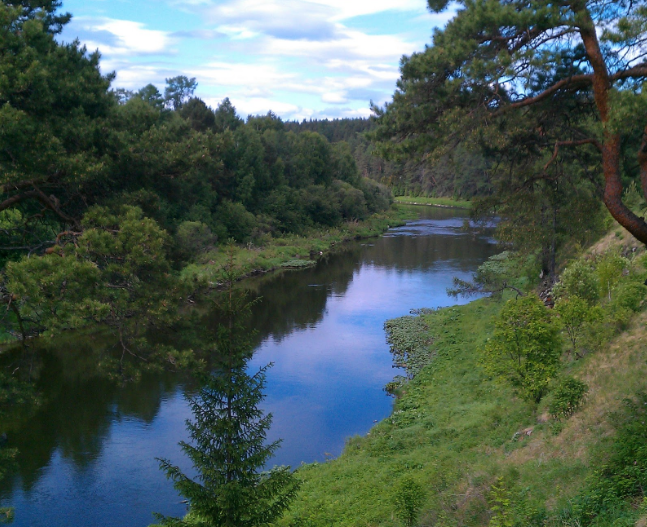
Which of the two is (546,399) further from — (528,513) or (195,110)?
(195,110)

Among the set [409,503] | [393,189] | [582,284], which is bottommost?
[409,503]

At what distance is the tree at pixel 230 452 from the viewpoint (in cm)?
795

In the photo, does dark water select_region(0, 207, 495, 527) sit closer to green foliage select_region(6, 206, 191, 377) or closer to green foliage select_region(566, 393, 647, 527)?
green foliage select_region(6, 206, 191, 377)

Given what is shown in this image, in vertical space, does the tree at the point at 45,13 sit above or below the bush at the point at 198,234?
above

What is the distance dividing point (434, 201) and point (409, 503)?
9092 centimetres

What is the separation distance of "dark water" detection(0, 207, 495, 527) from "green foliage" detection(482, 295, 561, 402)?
607 centimetres

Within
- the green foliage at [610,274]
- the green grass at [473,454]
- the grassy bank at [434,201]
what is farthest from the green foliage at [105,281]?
Answer: the grassy bank at [434,201]

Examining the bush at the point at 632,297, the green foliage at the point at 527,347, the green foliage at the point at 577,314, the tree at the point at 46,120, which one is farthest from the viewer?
the bush at the point at 632,297

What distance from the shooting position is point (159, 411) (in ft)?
61.3

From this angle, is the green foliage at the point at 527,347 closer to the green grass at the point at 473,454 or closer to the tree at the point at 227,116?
the green grass at the point at 473,454

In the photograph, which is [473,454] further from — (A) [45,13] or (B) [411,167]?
(A) [45,13]

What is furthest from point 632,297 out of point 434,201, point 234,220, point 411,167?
point 434,201

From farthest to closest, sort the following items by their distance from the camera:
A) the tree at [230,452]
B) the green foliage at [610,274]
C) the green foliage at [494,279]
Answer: the green foliage at [494,279]
the green foliage at [610,274]
the tree at [230,452]

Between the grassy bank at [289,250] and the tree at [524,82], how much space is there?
2330 centimetres
